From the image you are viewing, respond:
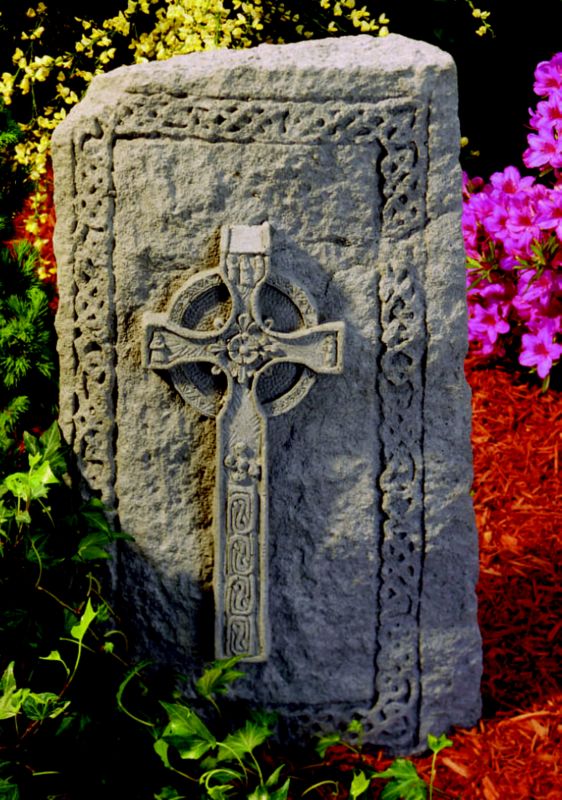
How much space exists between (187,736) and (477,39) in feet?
12.0

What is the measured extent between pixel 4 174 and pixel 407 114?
7.32 feet

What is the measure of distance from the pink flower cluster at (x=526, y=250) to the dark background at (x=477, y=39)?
31.2 inches

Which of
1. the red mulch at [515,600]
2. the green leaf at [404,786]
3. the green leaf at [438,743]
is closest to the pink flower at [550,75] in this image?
the red mulch at [515,600]

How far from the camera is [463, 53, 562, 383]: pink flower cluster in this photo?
13.6 ft

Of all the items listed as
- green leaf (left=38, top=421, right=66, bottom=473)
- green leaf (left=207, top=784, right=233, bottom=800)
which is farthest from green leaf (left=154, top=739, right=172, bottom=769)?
green leaf (left=38, top=421, right=66, bottom=473)

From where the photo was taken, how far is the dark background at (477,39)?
489 cm

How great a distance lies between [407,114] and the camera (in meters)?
2.79

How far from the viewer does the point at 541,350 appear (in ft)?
13.9

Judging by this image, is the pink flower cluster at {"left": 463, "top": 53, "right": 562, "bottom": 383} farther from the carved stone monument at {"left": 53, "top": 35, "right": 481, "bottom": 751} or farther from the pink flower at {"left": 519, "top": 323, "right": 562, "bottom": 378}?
the carved stone monument at {"left": 53, "top": 35, "right": 481, "bottom": 751}

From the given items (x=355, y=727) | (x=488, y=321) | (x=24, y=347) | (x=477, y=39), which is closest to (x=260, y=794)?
(x=355, y=727)

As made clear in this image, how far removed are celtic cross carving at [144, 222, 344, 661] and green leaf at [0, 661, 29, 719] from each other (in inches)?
23.9

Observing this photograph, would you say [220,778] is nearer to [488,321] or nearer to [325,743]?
[325,743]

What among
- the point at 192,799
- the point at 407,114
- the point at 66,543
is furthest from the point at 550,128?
the point at 192,799

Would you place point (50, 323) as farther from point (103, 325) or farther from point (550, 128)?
point (550, 128)
